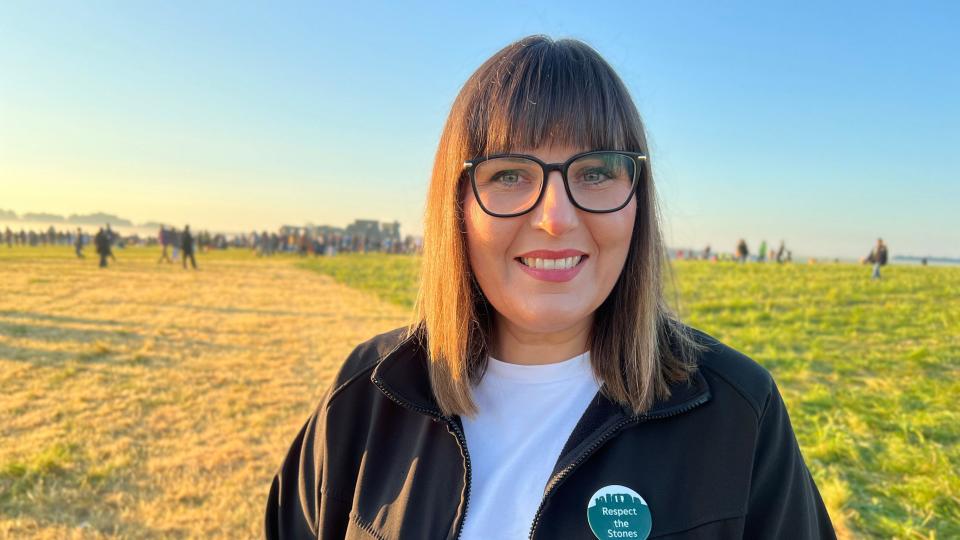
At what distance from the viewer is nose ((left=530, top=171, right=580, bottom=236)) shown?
144cm

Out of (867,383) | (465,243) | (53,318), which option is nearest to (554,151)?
(465,243)

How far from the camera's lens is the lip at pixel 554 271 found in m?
1.49

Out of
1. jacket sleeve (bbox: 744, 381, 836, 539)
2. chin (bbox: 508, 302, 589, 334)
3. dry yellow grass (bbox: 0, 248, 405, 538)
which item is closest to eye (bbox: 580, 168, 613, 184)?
chin (bbox: 508, 302, 589, 334)

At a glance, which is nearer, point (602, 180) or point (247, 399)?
point (602, 180)

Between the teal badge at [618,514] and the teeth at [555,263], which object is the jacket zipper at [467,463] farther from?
the teeth at [555,263]

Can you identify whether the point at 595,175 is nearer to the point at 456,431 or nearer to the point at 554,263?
the point at 554,263

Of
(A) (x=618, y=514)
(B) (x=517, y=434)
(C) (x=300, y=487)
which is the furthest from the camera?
(C) (x=300, y=487)

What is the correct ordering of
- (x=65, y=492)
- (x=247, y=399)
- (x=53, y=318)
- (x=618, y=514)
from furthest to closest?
1. (x=53, y=318)
2. (x=247, y=399)
3. (x=65, y=492)
4. (x=618, y=514)

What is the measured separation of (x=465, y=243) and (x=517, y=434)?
0.61m

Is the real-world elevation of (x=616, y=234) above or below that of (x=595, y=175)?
below

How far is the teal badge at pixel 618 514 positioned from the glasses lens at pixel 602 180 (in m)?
0.77

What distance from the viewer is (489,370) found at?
1.75 m

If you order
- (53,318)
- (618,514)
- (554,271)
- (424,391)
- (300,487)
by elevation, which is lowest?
(53,318)

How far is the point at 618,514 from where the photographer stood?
54.9 inches
